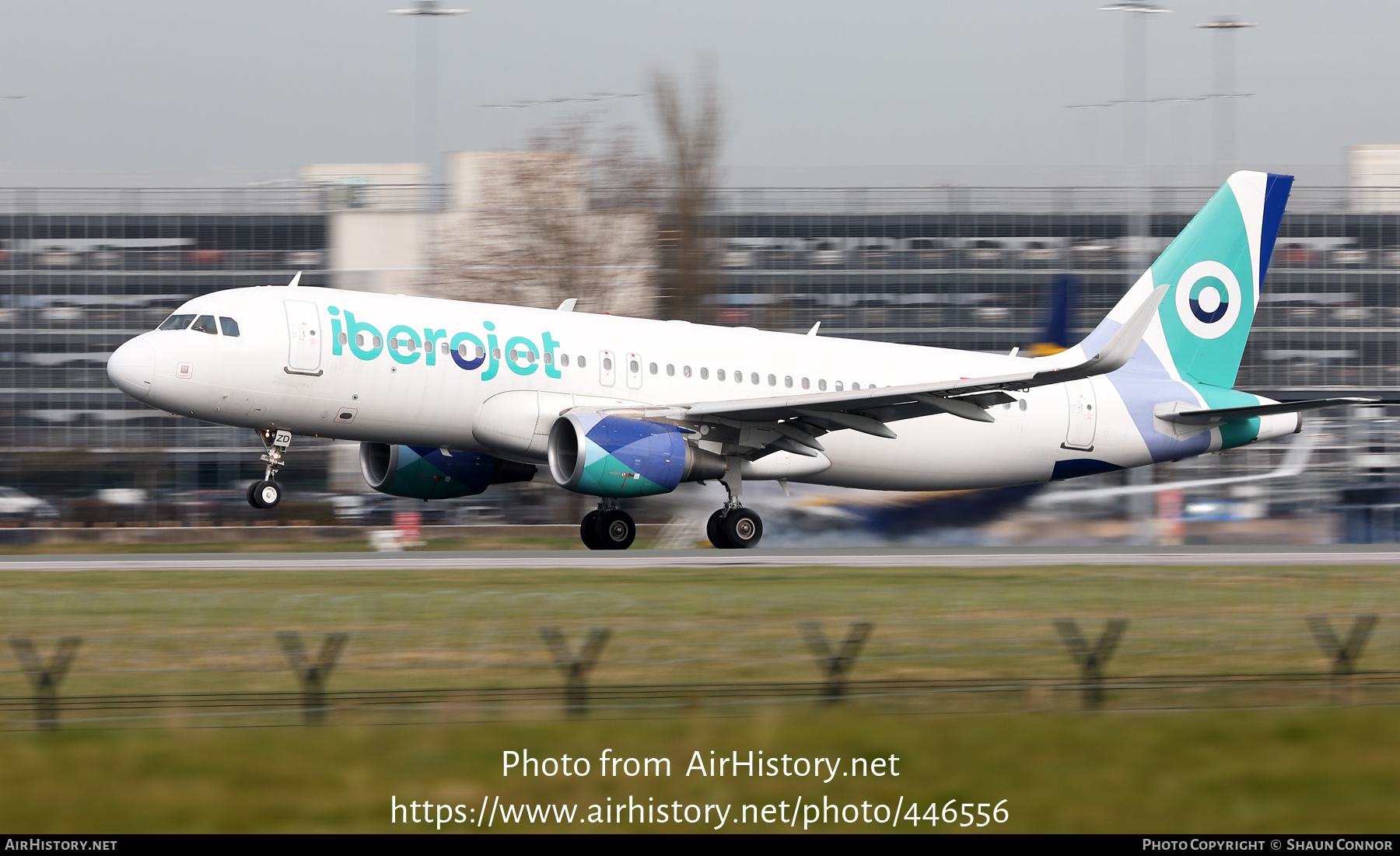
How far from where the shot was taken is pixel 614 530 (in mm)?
26078

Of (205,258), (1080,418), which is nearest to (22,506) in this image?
(1080,418)

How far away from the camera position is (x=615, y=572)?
1983 cm

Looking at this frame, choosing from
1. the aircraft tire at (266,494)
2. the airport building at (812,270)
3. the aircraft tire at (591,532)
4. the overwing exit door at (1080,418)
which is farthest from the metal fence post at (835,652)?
the airport building at (812,270)

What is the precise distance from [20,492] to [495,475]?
2107cm

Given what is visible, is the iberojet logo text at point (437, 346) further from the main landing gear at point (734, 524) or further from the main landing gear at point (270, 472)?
the main landing gear at point (734, 524)

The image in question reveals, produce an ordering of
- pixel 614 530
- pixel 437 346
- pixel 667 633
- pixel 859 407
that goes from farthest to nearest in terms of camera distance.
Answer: pixel 614 530 < pixel 859 407 < pixel 437 346 < pixel 667 633

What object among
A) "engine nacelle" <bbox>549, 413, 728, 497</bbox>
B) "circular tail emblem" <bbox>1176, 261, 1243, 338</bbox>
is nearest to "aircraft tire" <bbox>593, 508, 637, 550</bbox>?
"engine nacelle" <bbox>549, 413, 728, 497</bbox>

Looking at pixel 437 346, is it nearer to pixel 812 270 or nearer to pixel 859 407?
pixel 859 407

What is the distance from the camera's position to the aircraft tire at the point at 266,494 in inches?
925

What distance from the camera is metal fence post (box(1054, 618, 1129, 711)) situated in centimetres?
988

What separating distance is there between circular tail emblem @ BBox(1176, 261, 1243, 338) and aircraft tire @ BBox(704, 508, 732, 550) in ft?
34.9

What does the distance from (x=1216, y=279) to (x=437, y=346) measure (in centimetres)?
1579

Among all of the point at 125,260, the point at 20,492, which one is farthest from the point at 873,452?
the point at 125,260

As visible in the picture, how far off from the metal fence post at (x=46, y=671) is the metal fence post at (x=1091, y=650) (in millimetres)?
6379
